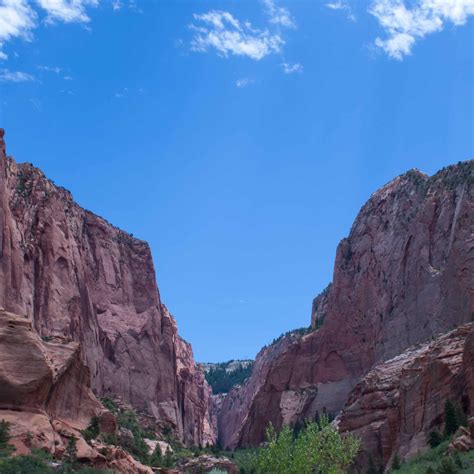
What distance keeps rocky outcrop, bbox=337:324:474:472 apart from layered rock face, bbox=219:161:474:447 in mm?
11899

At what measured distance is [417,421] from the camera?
59000 mm

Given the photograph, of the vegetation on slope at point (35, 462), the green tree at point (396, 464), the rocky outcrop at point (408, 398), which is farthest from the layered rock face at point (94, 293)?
the green tree at point (396, 464)

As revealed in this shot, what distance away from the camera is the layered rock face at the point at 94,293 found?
88188 mm

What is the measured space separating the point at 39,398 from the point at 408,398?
→ 2797cm

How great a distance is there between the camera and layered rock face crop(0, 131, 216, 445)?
8819 centimetres

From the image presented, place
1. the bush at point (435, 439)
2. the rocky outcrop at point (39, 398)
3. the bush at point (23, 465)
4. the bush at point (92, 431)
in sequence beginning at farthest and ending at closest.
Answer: the bush at point (92, 431), the bush at point (435, 439), the rocky outcrop at point (39, 398), the bush at point (23, 465)

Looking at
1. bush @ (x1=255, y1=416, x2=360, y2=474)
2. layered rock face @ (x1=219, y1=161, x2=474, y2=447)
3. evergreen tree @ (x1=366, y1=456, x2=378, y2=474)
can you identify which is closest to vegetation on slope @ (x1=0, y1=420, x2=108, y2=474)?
bush @ (x1=255, y1=416, x2=360, y2=474)

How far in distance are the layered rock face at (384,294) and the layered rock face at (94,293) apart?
16737 millimetres

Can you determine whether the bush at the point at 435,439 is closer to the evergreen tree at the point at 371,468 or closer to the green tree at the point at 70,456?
the evergreen tree at the point at 371,468

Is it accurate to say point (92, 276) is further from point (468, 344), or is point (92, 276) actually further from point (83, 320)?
point (468, 344)

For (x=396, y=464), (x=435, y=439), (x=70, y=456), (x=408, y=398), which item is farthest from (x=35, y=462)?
(x=408, y=398)

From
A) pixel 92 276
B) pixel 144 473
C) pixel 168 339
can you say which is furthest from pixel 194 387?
pixel 144 473

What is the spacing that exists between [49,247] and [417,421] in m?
52.8

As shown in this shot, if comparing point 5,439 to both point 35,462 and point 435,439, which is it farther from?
point 435,439
